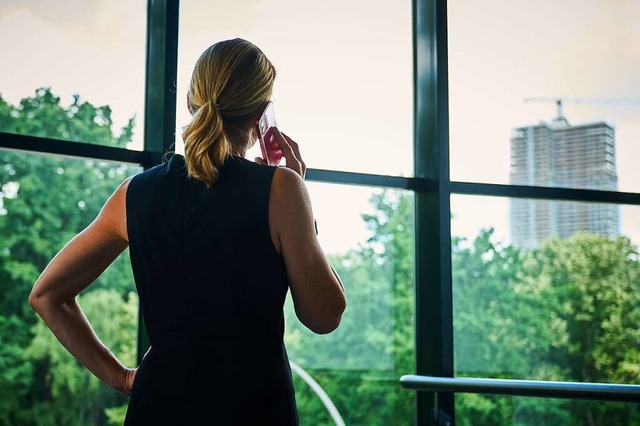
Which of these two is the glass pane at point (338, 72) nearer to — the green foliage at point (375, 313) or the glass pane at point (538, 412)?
the green foliage at point (375, 313)

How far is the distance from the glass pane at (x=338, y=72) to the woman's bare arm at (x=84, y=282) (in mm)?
1486

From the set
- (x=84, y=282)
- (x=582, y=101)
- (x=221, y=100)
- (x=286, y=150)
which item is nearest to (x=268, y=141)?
(x=286, y=150)

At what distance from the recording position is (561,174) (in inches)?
130

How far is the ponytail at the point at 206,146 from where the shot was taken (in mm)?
1246

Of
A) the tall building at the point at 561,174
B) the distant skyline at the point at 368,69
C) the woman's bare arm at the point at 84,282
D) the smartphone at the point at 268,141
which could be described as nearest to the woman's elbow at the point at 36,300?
the woman's bare arm at the point at 84,282

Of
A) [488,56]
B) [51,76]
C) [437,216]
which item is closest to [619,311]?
[437,216]

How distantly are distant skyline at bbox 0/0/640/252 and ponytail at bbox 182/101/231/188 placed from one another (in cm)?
139

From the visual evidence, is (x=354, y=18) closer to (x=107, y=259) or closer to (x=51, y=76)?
(x=51, y=76)

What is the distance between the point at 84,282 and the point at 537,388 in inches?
45.1

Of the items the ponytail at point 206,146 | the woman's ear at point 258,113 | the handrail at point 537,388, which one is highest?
the woman's ear at point 258,113

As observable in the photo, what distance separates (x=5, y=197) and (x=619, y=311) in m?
2.46

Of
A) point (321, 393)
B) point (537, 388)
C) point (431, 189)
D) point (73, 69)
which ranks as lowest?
point (321, 393)

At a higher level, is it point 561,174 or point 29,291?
point 561,174

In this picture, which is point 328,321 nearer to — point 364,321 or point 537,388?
point 537,388
